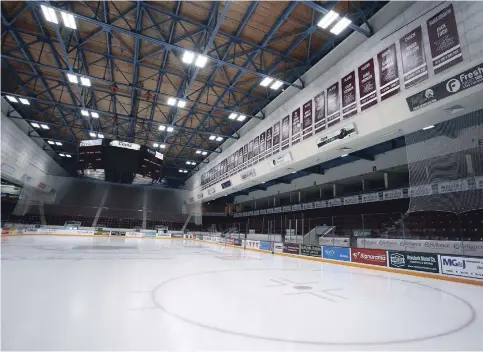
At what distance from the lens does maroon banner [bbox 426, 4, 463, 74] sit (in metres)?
6.50

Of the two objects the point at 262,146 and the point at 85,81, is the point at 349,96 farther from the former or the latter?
the point at 85,81

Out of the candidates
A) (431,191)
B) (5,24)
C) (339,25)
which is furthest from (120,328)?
(5,24)

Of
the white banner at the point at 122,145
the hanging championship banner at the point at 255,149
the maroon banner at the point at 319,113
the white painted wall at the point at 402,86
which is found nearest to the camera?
the white painted wall at the point at 402,86

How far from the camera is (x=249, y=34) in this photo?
10688 millimetres

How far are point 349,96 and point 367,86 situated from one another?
0.78 metres

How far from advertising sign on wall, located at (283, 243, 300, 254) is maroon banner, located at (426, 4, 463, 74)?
948 cm

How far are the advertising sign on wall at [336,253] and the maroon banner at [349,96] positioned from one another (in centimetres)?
541

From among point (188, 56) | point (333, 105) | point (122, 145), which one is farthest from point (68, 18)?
point (333, 105)

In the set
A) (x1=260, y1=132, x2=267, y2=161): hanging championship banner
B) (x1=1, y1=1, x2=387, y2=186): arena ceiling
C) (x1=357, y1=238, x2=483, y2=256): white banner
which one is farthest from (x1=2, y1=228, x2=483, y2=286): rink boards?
(x1=1, y1=1, x2=387, y2=186): arena ceiling

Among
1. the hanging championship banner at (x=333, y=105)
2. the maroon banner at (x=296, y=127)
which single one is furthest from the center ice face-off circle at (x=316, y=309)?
the maroon banner at (x=296, y=127)

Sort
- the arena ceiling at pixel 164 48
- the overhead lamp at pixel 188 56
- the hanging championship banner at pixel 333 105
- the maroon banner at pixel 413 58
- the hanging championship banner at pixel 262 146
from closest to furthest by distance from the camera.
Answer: the maroon banner at pixel 413 58 → the arena ceiling at pixel 164 48 → the hanging championship banner at pixel 333 105 → the overhead lamp at pixel 188 56 → the hanging championship banner at pixel 262 146

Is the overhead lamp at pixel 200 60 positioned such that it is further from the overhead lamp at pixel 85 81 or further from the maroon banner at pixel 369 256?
the maroon banner at pixel 369 256

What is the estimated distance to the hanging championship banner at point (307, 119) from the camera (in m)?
11.5

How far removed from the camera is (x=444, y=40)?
6773mm
